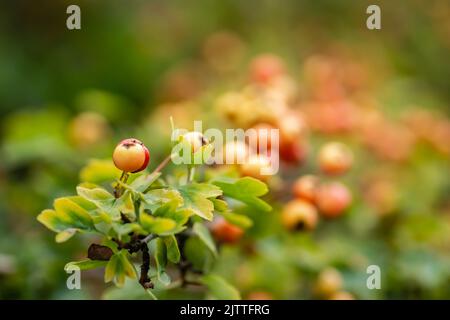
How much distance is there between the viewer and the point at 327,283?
4.31 feet

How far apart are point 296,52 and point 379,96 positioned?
19.5 inches

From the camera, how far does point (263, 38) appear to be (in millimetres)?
2666

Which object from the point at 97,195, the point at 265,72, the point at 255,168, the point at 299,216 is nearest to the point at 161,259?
the point at 97,195

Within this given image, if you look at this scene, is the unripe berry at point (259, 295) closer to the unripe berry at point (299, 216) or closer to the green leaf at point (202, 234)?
the unripe berry at point (299, 216)

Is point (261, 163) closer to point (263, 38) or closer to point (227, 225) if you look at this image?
point (227, 225)

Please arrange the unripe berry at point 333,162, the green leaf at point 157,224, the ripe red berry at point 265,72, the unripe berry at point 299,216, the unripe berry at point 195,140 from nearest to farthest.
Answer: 1. the green leaf at point 157,224
2. the unripe berry at point 195,140
3. the unripe berry at point 299,216
4. the unripe berry at point 333,162
5. the ripe red berry at point 265,72

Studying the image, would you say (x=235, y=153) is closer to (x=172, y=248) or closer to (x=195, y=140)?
(x=195, y=140)

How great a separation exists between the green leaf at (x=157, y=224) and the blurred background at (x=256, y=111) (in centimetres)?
27

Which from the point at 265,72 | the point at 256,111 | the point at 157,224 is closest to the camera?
the point at 157,224

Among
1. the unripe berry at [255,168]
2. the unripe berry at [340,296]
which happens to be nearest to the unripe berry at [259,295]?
the unripe berry at [340,296]

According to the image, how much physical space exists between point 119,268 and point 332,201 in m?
0.56

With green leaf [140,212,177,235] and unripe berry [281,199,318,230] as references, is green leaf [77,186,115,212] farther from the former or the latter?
unripe berry [281,199,318,230]

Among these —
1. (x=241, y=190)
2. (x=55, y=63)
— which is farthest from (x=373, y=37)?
(x=241, y=190)

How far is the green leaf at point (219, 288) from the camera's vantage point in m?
1.05
